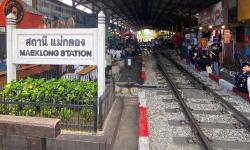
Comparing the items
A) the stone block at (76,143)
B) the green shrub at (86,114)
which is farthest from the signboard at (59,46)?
the stone block at (76,143)

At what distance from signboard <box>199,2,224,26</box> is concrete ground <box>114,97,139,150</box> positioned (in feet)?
60.6

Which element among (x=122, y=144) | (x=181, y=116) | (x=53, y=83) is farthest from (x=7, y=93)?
(x=181, y=116)

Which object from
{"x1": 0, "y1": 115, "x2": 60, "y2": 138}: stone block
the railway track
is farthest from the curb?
{"x1": 0, "y1": 115, "x2": 60, "y2": 138}: stone block

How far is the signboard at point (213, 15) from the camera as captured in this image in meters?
25.7

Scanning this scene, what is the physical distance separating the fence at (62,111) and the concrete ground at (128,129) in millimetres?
703

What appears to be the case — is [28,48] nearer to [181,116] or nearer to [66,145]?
[66,145]

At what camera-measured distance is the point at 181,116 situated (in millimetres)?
9609

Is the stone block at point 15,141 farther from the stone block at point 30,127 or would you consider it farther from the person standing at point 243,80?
the person standing at point 243,80

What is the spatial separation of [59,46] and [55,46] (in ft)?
0.32

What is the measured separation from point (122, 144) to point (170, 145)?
1232mm

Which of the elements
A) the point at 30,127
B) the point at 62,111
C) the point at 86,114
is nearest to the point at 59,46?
the point at 62,111

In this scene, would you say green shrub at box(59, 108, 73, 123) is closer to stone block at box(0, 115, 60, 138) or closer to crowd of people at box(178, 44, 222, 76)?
stone block at box(0, 115, 60, 138)

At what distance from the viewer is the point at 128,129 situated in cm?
734

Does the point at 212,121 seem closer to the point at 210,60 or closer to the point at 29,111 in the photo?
the point at 29,111
